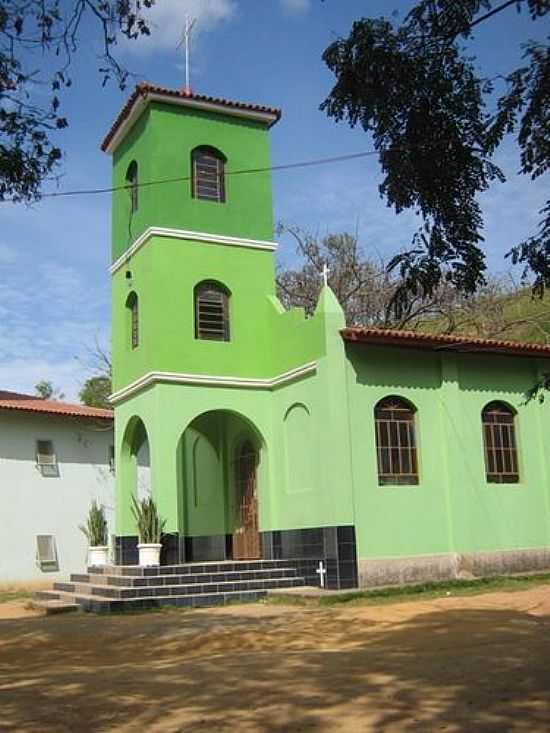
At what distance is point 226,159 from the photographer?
732 inches

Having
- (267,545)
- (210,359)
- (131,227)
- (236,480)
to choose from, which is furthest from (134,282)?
(267,545)

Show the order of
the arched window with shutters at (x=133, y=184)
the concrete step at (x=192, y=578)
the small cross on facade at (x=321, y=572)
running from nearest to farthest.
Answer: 1. the concrete step at (x=192, y=578)
2. the small cross on facade at (x=321, y=572)
3. the arched window with shutters at (x=133, y=184)

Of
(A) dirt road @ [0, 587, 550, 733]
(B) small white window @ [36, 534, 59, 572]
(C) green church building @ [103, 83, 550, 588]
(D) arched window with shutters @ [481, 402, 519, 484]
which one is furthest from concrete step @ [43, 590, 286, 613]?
(B) small white window @ [36, 534, 59, 572]

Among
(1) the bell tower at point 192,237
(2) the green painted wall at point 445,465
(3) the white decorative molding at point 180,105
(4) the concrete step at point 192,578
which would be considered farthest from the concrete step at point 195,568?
(3) the white decorative molding at point 180,105

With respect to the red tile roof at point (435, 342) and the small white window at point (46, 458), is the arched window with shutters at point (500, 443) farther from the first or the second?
the small white window at point (46, 458)

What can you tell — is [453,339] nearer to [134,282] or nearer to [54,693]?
[134,282]

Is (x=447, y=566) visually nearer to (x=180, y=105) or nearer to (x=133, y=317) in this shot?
(x=133, y=317)

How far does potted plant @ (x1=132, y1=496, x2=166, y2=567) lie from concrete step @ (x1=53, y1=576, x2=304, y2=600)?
72 centimetres

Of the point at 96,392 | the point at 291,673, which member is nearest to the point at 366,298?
the point at 96,392

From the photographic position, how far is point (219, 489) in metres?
19.4

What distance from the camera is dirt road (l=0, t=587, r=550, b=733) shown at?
583 cm

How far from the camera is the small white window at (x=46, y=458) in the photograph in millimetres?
22609

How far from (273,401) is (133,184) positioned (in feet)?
18.1

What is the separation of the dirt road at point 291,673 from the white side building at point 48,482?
927 cm
